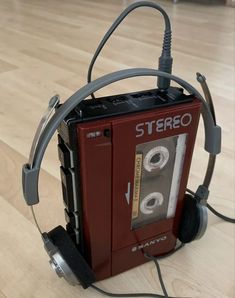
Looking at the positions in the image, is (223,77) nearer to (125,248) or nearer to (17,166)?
(17,166)

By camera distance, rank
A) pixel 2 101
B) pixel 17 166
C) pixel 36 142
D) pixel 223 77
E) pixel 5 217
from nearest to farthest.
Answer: pixel 36 142 < pixel 5 217 < pixel 17 166 < pixel 2 101 < pixel 223 77

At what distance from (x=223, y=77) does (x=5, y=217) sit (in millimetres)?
912

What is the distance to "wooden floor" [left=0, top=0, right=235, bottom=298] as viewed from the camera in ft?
1.95

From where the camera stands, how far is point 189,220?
0.59 m

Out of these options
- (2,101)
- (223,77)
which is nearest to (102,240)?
(2,101)

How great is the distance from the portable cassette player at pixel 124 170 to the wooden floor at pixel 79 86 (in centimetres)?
8

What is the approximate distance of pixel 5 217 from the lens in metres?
0.70

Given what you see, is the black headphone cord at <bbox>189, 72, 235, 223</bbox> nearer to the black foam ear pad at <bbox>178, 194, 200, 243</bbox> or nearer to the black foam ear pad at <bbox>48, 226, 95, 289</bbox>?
the black foam ear pad at <bbox>178, 194, 200, 243</bbox>

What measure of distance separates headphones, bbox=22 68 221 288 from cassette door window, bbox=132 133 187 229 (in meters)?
0.04

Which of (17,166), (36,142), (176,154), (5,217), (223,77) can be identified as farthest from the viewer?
(223,77)

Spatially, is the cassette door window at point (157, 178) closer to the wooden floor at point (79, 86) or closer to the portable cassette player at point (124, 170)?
the portable cassette player at point (124, 170)

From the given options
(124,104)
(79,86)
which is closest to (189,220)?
(124,104)

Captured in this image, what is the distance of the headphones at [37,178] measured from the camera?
0.40 metres

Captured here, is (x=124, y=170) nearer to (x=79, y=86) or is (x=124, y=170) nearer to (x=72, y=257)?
(x=72, y=257)
